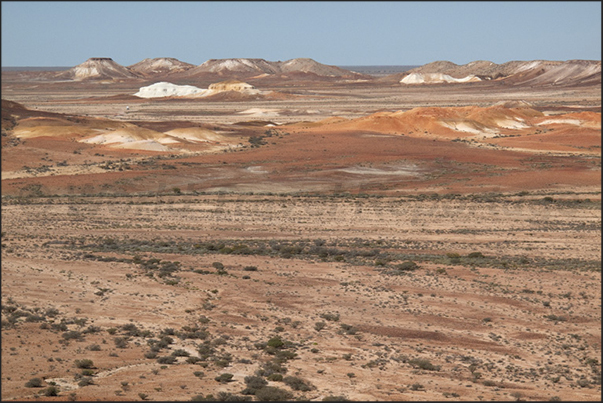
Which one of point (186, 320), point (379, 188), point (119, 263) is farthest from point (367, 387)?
point (379, 188)

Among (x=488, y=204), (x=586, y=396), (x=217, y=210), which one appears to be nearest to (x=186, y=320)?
(x=586, y=396)

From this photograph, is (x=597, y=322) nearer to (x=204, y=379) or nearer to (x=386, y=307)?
(x=386, y=307)

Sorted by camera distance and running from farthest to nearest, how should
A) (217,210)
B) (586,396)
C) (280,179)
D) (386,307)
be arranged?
1. (280,179)
2. (217,210)
3. (386,307)
4. (586,396)

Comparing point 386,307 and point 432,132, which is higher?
point 432,132

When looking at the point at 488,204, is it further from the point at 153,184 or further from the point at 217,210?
the point at 153,184

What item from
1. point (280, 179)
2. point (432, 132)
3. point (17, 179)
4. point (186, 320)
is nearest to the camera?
point (186, 320)

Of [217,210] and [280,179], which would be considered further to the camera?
[280,179]
